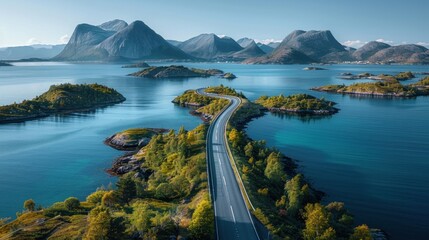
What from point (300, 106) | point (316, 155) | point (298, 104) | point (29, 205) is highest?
point (298, 104)

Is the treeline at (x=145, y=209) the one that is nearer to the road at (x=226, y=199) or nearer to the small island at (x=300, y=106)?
the road at (x=226, y=199)

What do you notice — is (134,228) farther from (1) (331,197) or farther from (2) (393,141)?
(2) (393,141)

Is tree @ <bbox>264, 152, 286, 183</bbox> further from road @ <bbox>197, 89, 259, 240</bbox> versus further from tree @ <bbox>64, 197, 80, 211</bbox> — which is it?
tree @ <bbox>64, 197, 80, 211</bbox>

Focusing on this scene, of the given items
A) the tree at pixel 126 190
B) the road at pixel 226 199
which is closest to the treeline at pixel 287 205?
the road at pixel 226 199

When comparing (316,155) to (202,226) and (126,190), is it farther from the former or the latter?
(202,226)

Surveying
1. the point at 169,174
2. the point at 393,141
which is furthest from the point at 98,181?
the point at 393,141

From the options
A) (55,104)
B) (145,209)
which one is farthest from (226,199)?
(55,104)
